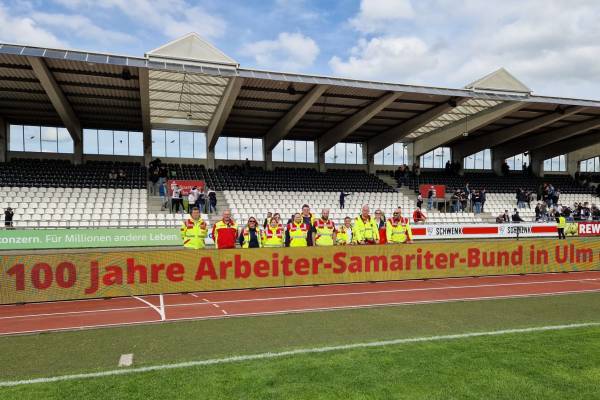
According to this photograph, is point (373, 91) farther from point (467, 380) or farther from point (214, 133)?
point (467, 380)

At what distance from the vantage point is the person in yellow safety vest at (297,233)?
38.2 feet

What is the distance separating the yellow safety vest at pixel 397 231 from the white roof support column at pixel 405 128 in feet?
55.7

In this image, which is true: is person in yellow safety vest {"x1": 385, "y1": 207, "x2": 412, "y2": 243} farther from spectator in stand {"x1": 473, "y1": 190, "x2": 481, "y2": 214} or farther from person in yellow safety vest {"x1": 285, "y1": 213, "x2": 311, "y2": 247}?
spectator in stand {"x1": 473, "y1": 190, "x2": 481, "y2": 214}

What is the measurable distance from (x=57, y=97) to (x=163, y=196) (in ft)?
24.2

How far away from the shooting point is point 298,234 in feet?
38.1

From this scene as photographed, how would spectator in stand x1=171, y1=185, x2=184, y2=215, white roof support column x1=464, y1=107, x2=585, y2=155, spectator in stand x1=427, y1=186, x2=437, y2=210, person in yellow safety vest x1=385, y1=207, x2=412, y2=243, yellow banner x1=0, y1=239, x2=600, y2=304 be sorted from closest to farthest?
1. yellow banner x1=0, y1=239, x2=600, y2=304
2. person in yellow safety vest x1=385, y1=207, x2=412, y2=243
3. spectator in stand x1=171, y1=185, x2=184, y2=215
4. spectator in stand x1=427, y1=186, x2=437, y2=210
5. white roof support column x1=464, y1=107, x2=585, y2=155

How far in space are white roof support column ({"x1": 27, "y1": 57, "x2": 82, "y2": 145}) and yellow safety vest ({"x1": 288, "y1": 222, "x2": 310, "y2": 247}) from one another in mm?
15241

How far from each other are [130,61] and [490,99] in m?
20.5

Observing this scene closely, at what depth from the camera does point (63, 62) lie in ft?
67.8

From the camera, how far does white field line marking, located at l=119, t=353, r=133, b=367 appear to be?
5512 millimetres

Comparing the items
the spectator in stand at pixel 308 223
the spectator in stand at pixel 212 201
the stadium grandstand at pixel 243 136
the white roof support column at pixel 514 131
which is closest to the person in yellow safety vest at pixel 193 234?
the spectator in stand at pixel 308 223

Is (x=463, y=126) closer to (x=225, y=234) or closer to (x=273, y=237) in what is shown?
(x=273, y=237)

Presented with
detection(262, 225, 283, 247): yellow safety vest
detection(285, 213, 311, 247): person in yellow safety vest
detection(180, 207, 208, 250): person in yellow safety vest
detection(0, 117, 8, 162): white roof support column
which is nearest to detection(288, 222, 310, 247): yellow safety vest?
detection(285, 213, 311, 247): person in yellow safety vest

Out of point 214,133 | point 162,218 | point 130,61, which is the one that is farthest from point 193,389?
point 214,133
